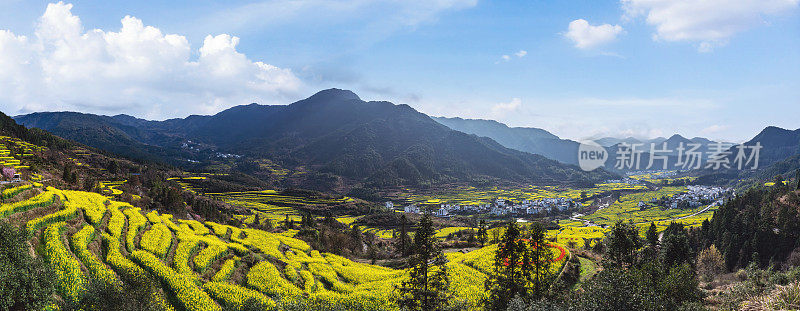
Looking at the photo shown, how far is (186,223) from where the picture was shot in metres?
44.1

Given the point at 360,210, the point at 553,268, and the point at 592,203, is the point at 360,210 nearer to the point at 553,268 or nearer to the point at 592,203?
the point at 553,268

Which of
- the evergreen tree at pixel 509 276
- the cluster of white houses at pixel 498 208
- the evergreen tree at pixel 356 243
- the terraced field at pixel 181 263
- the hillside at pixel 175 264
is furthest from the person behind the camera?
the cluster of white houses at pixel 498 208

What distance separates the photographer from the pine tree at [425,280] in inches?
1072

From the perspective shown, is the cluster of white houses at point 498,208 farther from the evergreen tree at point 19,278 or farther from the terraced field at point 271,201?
the evergreen tree at point 19,278

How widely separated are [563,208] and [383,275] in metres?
142

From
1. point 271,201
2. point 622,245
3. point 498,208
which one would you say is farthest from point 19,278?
point 498,208

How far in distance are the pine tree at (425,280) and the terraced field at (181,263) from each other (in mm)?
2825

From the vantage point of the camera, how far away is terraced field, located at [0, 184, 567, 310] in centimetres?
2467

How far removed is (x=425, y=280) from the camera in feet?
90.9

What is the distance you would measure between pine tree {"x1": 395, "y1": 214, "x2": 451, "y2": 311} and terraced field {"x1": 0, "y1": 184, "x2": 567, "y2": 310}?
2.82 m

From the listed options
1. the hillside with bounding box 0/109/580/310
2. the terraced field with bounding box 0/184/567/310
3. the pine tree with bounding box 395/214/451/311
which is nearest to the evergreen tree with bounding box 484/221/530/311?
the hillside with bounding box 0/109/580/310

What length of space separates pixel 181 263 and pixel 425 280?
19.8 metres

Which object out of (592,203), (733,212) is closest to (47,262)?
(733,212)

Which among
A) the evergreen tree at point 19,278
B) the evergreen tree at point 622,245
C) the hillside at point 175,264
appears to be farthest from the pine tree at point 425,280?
the evergreen tree at point 622,245
